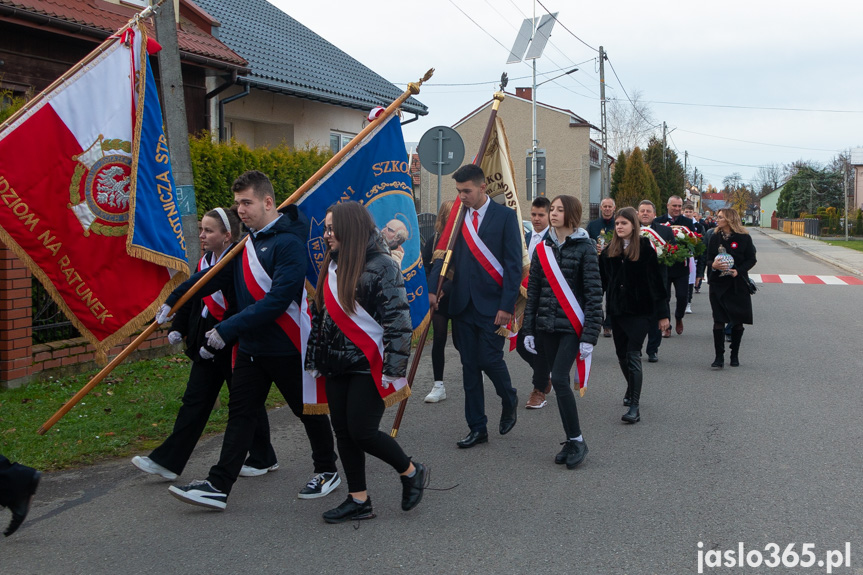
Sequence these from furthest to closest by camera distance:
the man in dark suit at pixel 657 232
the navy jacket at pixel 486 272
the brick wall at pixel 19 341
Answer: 1. the man in dark suit at pixel 657 232
2. the brick wall at pixel 19 341
3. the navy jacket at pixel 486 272

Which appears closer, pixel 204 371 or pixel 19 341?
pixel 204 371

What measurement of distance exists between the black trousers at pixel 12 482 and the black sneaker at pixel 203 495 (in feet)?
2.37

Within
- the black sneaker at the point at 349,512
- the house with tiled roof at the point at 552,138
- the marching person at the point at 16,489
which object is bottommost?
the black sneaker at the point at 349,512

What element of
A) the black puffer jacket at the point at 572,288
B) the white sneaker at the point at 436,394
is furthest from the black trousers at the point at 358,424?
the white sneaker at the point at 436,394

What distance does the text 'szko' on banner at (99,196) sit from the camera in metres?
5.16

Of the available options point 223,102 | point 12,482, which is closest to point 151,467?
point 12,482

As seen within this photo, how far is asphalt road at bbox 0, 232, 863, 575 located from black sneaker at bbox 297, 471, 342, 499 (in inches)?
2.3

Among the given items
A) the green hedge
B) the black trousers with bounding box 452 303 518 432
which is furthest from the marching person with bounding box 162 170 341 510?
→ the green hedge

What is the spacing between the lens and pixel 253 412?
4.72m

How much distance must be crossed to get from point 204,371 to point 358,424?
127cm

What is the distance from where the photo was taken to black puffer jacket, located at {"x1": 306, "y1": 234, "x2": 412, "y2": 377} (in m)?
4.25

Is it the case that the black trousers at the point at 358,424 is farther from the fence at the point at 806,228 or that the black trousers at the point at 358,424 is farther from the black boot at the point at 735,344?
the fence at the point at 806,228

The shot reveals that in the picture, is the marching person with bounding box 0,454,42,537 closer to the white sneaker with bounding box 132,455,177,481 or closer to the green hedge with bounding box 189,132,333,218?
the white sneaker with bounding box 132,455,177,481

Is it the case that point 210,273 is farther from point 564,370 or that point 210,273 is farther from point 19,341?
point 19,341
